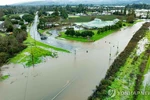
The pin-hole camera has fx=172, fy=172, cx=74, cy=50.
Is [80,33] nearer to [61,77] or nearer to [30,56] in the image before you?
[30,56]

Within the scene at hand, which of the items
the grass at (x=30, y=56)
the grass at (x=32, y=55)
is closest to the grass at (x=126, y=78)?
the grass at (x=32, y=55)

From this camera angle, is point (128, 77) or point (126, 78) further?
point (128, 77)

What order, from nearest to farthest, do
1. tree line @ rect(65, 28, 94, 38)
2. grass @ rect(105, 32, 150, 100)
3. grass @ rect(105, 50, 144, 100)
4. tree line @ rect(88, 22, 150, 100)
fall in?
grass @ rect(105, 32, 150, 100) < tree line @ rect(88, 22, 150, 100) < grass @ rect(105, 50, 144, 100) < tree line @ rect(65, 28, 94, 38)

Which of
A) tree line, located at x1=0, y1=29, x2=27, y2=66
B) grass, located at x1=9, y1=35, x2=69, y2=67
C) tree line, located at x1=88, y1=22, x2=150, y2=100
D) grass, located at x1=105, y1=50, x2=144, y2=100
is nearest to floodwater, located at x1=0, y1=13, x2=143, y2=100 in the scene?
tree line, located at x1=88, y1=22, x2=150, y2=100

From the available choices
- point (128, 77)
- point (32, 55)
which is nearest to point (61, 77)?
point (128, 77)

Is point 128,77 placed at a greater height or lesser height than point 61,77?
greater

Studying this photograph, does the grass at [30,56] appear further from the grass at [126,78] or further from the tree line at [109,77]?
the grass at [126,78]

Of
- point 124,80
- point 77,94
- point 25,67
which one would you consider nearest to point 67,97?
point 77,94

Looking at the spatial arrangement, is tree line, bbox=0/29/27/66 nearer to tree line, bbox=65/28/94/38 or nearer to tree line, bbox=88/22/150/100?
tree line, bbox=65/28/94/38
